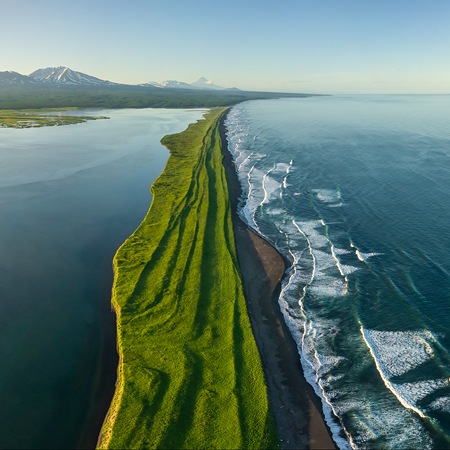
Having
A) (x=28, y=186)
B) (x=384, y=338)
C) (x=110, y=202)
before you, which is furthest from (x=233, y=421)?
(x=28, y=186)

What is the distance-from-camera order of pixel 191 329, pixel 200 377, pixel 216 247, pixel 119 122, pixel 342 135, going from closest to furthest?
pixel 200 377 → pixel 191 329 → pixel 216 247 → pixel 342 135 → pixel 119 122

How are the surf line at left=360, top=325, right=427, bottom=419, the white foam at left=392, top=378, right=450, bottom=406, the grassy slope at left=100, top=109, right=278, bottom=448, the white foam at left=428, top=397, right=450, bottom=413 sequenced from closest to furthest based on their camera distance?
the grassy slope at left=100, top=109, right=278, bottom=448 < the white foam at left=428, top=397, right=450, bottom=413 < the surf line at left=360, top=325, right=427, bottom=419 < the white foam at left=392, top=378, right=450, bottom=406

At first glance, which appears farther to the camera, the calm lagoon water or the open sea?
the open sea

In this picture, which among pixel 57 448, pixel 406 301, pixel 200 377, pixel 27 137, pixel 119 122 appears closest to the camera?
pixel 57 448

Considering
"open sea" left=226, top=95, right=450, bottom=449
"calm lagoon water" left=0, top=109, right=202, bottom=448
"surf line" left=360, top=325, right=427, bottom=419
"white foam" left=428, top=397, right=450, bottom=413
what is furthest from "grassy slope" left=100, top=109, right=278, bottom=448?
"white foam" left=428, top=397, right=450, bottom=413

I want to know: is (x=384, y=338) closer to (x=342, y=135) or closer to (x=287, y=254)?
(x=287, y=254)

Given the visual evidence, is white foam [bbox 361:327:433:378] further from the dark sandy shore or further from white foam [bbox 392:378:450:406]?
the dark sandy shore

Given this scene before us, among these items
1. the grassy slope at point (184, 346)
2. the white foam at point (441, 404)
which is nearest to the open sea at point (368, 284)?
the white foam at point (441, 404)

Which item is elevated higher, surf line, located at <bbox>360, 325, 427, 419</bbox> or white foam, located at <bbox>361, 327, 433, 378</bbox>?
white foam, located at <bbox>361, 327, 433, 378</bbox>
